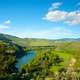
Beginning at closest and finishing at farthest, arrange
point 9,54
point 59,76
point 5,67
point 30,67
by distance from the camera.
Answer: point 59,76
point 5,67
point 9,54
point 30,67

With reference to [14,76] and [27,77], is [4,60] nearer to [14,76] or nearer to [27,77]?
[14,76]

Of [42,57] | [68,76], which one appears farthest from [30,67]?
[68,76]

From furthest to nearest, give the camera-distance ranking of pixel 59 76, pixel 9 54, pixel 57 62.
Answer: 1. pixel 57 62
2. pixel 9 54
3. pixel 59 76

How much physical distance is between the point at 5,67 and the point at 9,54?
17.2ft

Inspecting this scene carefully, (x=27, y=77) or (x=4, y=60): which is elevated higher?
(x=4, y=60)

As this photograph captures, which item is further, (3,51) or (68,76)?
(3,51)

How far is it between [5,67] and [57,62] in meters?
57.7

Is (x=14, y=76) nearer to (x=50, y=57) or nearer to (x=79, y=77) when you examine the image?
(x=79, y=77)

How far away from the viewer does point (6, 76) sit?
46406 mm

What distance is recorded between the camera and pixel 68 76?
43.1m

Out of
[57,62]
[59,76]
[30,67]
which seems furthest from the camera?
[57,62]

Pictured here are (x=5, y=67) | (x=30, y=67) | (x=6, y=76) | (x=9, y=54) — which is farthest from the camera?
(x=30, y=67)

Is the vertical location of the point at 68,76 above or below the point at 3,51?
below

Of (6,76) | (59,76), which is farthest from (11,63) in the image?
(59,76)
